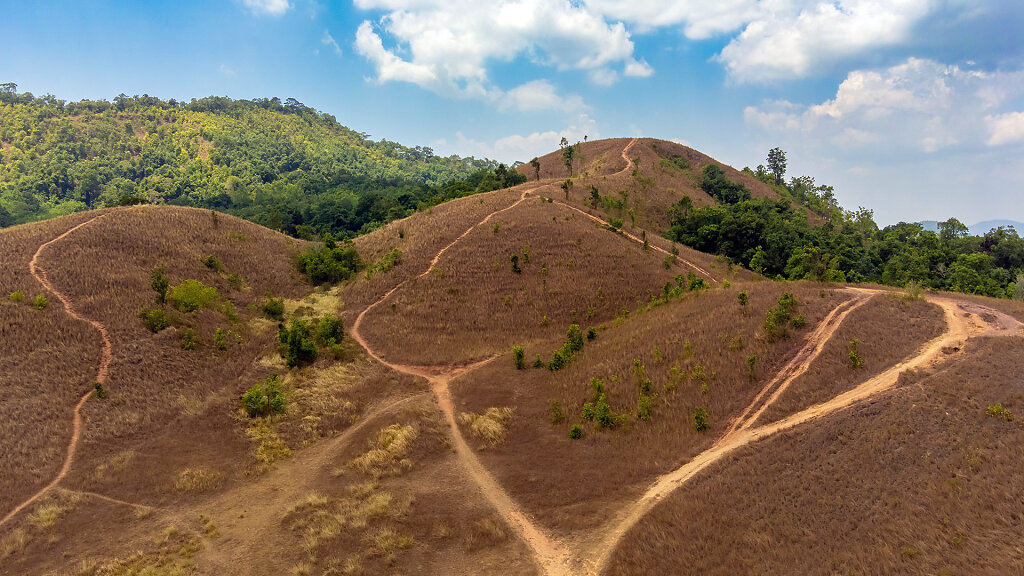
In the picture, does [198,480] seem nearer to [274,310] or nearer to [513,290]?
[274,310]

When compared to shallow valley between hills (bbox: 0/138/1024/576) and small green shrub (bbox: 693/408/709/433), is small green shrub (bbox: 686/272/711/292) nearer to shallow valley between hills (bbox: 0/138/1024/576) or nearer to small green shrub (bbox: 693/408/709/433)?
shallow valley between hills (bbox: 0/138/1024/576)

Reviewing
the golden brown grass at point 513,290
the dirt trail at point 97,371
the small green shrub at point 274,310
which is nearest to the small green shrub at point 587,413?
the golden brown grass at point 513,290

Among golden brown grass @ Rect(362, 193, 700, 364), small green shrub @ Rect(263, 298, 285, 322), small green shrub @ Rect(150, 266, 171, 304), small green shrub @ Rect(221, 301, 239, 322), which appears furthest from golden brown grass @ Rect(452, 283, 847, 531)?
small green shrub @ Rect(150, 266, 171, 304)

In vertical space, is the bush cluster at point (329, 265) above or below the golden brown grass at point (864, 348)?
above

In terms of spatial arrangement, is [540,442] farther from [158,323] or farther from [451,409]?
[158,323]

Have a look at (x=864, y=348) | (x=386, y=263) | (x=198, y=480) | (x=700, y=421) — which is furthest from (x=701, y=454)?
(x=386, y=263)

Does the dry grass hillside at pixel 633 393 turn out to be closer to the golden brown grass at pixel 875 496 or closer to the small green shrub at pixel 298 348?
the golden brown grass at pixel 875 496
